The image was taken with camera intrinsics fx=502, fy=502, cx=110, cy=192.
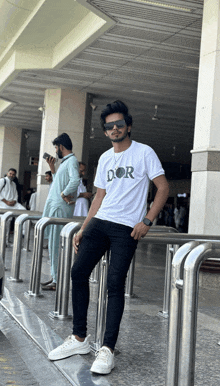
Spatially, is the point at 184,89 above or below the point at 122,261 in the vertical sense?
above

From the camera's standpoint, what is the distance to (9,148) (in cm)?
2331

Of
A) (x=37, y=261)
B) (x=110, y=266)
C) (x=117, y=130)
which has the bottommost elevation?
(x=37, y=261)

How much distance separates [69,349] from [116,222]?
89cm

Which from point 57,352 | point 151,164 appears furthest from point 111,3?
point 57,352

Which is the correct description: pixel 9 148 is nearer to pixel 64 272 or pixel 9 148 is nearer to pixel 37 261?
pixel 37 261

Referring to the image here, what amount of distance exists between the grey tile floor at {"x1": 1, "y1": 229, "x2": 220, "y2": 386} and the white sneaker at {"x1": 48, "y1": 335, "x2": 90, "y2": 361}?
0.05 m

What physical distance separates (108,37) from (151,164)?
283 inches

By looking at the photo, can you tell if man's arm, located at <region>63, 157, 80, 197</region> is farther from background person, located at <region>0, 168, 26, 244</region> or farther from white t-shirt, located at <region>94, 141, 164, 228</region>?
background person, located at <region>0, 168, 26, 244</region>

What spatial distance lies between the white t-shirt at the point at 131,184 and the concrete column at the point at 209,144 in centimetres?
391

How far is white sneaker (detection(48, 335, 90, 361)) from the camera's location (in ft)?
10.6

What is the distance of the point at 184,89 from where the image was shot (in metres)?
13.7

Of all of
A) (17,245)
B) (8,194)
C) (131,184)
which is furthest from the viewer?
(8,194)

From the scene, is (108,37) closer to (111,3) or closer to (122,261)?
(111,3)

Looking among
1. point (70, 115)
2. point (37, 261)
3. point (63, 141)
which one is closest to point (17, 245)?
point (37, 261)
